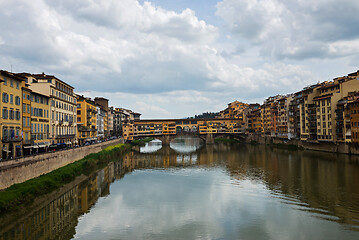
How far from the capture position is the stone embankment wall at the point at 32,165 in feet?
82.8

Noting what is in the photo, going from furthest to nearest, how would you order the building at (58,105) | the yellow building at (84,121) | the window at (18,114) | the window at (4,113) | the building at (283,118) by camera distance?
1. the building at (283,118)
2. the yellow building at (84,121)
3. the building at (58,105)
4. the window at (18,114)
5. the window at (4,113)

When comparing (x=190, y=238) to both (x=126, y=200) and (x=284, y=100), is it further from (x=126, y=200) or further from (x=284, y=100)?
(x=284, y=100)

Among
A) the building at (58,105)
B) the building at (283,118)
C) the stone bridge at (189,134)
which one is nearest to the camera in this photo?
the building at (58,105)

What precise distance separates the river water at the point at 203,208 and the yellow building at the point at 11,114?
28.7ft

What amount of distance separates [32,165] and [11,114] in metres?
8.17

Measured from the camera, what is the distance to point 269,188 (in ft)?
107

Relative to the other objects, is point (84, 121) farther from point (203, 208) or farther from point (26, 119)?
point (203, 208)

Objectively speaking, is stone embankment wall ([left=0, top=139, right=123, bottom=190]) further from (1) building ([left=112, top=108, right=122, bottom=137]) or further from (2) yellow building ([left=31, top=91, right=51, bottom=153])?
(1) building ([left=112, top=108, right=122, bottom=137])

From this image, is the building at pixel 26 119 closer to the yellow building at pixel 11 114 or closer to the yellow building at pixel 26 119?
the yellow building at pixel 26 119

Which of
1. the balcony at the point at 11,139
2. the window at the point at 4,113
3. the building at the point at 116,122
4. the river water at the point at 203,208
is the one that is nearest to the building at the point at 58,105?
the balcony at the point at 11,139

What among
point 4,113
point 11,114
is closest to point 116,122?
point 11,114

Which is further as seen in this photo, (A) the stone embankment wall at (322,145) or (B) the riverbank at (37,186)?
(A) the stone embankment wall at (322,145)

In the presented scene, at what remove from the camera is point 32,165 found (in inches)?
1200

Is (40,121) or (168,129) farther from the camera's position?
(168,129)
